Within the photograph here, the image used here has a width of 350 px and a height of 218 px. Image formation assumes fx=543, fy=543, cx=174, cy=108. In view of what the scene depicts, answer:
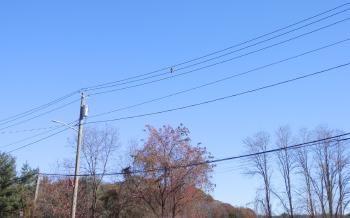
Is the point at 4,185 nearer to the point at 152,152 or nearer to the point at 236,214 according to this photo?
the point at 152,152

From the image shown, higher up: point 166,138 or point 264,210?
point 166,138

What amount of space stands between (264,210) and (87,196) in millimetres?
24632

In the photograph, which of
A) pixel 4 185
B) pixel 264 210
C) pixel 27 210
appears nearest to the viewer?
pixel 27 210

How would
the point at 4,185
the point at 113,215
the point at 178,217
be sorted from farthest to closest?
the point at 113,215 → the point at 4,185 → the point at 178,217

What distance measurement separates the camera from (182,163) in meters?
51.0

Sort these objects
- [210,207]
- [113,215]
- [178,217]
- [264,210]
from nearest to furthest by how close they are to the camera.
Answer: [178,217] → [113,215] → [210,207] → [264,210]

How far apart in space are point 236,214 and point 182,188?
25.8m

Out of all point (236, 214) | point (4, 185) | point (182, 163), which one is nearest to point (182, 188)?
point (182, 163)

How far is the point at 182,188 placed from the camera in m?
50.7

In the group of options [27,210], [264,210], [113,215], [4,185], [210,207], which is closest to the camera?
[27,210]

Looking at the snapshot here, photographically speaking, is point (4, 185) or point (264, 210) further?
point (264, 210)

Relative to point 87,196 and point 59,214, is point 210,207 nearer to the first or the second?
point 87,196

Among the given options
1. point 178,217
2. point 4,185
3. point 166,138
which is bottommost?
point 178,217

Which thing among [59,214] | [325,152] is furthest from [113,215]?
[325,152]
